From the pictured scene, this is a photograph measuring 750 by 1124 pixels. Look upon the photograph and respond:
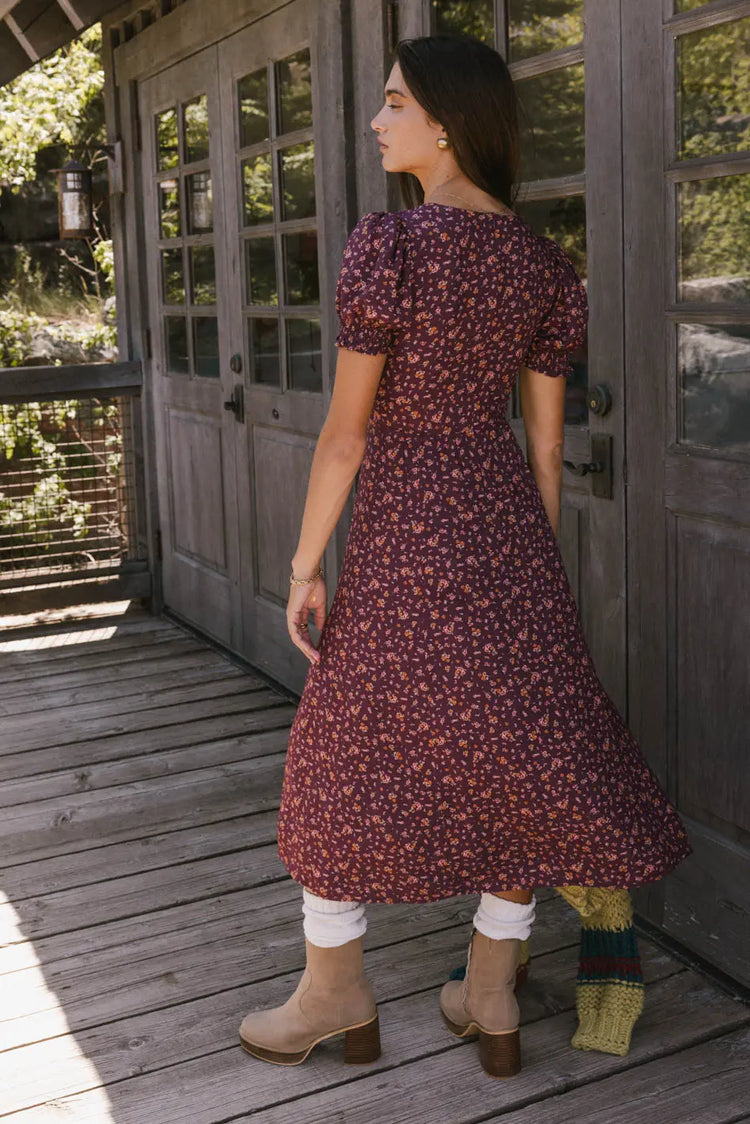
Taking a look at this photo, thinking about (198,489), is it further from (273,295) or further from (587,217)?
(587,217)

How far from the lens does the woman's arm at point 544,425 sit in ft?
7.74

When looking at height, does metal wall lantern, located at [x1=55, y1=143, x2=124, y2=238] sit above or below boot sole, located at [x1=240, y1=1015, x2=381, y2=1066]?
above

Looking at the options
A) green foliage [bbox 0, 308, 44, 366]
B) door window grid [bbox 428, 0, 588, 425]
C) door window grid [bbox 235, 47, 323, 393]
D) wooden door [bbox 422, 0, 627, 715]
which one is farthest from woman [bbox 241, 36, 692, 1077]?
green foliage [bbox 0, 308, 44, 366]

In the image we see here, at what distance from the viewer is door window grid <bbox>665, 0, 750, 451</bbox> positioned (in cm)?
245

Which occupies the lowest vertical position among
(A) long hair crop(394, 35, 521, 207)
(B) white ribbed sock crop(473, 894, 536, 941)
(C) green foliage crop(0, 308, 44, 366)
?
(B) white ribbed sock crop(473, 894, 536, 941)

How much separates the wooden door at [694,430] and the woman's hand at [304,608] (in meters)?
0.81

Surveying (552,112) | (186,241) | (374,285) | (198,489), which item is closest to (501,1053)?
(374,285)

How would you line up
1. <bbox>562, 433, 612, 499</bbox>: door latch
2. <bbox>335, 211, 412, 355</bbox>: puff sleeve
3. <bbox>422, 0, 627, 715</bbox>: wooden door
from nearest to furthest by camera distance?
<bbox>335, 211, 412, 355</bbox>: puff sleeve → <bbox>422, 0, 627, 715</bbox>: wooden door → <bbox>562, 433, 612, 499</bbox>: door latch

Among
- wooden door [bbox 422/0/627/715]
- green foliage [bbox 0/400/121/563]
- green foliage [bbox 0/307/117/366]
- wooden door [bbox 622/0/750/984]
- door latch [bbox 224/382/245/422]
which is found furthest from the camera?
green foliage [bbox 0/307/117/366]

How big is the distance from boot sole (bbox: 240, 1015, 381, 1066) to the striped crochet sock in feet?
1.21

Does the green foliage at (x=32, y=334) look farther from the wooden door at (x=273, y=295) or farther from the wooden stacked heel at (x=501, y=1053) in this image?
the wooden stacked heel at (x=501, y=1053)

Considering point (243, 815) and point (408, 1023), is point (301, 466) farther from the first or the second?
point (408, 1023)

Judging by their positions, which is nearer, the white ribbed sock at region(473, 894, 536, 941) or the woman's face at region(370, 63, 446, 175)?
the woman's face at region(370, 63, 446, 175)

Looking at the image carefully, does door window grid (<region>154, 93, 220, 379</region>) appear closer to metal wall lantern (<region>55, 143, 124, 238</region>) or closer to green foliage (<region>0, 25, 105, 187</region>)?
metal wall lantern (<region>55, 143, 124, 238</region>)
